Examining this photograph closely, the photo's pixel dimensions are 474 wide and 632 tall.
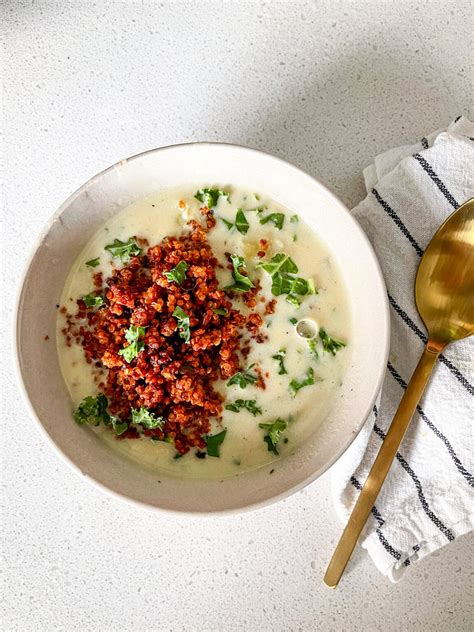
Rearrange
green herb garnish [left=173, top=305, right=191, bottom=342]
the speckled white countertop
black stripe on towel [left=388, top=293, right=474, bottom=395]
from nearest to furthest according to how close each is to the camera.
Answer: green herb garnish [left=173, top=305, right=191, bottom=342]
black stripe on towel [left=388, top=293, right=474, bottom=395]
the speckled white countertop

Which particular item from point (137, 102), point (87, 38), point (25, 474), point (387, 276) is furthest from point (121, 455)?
point (87, 38)

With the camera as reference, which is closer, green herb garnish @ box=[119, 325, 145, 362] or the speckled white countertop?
green herb garnish @ box=[119, 325, 145, 362]

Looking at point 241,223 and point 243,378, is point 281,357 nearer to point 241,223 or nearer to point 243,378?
point 243,378

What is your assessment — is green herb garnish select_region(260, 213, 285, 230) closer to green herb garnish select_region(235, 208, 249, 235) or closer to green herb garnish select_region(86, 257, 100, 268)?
green herb garnish select_region(235, 208, 249, 235)

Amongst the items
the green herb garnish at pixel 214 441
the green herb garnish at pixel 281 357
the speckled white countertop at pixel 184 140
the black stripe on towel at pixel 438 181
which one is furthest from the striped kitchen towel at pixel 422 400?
the green herb garnish at pixel 214 441

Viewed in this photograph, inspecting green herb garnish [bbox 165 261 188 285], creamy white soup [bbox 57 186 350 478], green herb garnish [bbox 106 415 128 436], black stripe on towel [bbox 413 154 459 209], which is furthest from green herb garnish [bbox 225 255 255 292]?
black stripe on towel [bbox 413 154 459 209]

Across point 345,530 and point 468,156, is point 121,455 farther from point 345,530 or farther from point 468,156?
point 468,156

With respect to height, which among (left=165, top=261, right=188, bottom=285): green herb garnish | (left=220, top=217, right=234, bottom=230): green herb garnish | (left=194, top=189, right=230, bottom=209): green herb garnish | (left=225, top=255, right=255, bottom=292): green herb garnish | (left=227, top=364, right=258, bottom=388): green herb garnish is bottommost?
(left=227, top=364, right=258, bottom=388): green herb garnish

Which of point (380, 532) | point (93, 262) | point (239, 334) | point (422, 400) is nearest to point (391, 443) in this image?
point (422, 400)
